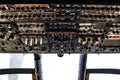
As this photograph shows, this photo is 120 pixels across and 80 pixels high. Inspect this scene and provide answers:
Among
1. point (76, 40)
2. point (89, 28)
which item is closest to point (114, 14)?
point (89, 28)

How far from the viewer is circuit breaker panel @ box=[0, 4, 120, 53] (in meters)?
3.32

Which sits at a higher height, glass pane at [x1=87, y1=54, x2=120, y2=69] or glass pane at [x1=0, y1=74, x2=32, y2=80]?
glass pane at [x1=87, y1=54, x2=120, y2=69]

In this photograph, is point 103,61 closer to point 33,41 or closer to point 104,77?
point 104,77

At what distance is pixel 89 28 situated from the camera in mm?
3734

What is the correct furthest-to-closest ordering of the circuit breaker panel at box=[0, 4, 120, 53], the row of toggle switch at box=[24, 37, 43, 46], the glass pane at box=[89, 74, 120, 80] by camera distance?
the glass pane at box=[89, 74, 120, 80] → the row of toggle switch at box=[24, 37, 43, 46] → the circuit breaker panel at box=[0, 4, 120, 53]

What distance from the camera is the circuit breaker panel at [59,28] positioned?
3316mm

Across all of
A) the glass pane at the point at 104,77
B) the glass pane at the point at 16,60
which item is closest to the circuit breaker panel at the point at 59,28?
the glass pane at the point at 16,60

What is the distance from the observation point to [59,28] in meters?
3.71

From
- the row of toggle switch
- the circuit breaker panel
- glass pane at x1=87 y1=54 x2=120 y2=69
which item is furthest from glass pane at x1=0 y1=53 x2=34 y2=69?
glass pane at x1=87 y1=54 x2=120 y2=69

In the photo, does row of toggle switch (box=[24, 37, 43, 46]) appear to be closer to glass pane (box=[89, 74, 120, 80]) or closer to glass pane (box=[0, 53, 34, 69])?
glass pane (box=[0, 53, 34, 69])

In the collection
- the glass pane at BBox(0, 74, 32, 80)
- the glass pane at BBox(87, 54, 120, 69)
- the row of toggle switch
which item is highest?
the row of toggle switch

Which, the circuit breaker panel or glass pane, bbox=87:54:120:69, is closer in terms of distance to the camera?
the circuit breaker panel

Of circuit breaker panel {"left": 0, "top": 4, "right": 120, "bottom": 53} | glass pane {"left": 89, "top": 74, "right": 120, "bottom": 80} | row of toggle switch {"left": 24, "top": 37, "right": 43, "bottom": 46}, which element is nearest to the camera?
circuit breaker panel {"left": 0, "top": 4, "right": 120, "bottom": 53}
